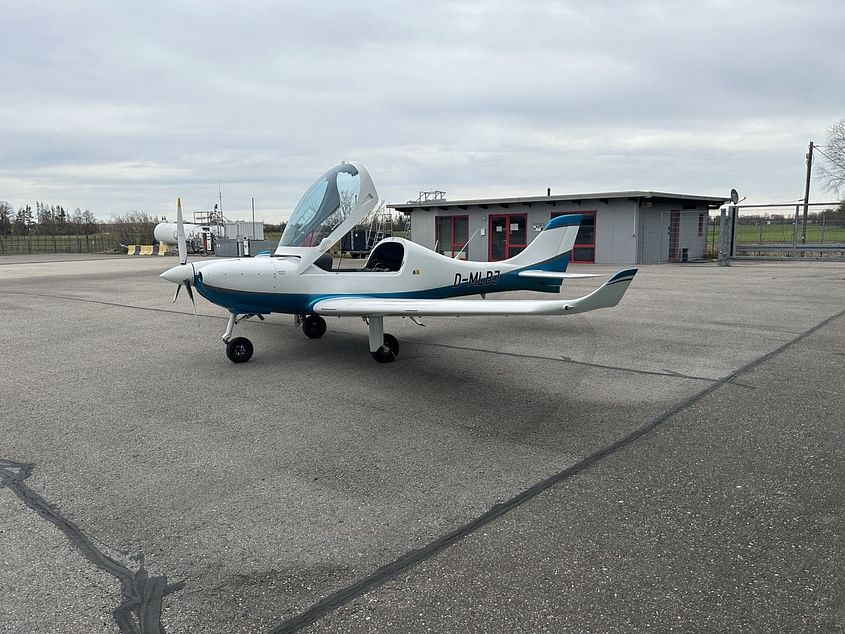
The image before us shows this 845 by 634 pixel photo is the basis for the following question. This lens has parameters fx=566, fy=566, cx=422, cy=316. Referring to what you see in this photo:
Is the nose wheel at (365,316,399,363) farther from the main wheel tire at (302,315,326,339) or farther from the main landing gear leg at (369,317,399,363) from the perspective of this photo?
the main wheel tire at (302,315,326,339)

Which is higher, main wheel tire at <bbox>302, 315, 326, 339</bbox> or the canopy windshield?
the canopy windshield

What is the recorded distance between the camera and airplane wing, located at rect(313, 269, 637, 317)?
4824 millimetres

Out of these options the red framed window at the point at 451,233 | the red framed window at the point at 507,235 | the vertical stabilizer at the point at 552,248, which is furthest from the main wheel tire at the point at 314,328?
the red framed window at the point at 451,233

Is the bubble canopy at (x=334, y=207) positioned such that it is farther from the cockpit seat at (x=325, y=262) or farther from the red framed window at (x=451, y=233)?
the red framed window at (x=451, y=233)

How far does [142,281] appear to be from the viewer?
64.2ft

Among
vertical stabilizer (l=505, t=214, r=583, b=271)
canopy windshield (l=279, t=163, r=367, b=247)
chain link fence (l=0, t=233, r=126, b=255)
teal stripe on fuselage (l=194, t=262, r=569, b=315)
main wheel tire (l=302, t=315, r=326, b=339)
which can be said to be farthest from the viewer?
chain link fence (l=0, t=233, r=126, b=255)

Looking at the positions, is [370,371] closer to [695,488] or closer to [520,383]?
[520,383]

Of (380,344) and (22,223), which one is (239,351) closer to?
(380,344)

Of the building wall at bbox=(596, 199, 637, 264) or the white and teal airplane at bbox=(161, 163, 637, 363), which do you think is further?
the building wall at bbox=(596, 199, 637, 264)

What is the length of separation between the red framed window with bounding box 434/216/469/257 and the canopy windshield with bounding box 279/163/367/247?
20.4 metres

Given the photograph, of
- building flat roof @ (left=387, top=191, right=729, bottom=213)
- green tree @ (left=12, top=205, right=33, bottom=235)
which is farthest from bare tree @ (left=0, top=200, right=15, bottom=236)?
building flat roof @ (left=387, top=191, right=729, bottom=213)

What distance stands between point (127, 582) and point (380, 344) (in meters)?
4.64

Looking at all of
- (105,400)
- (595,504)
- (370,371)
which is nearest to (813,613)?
(595,504)

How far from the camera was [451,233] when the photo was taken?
95.0 ft
